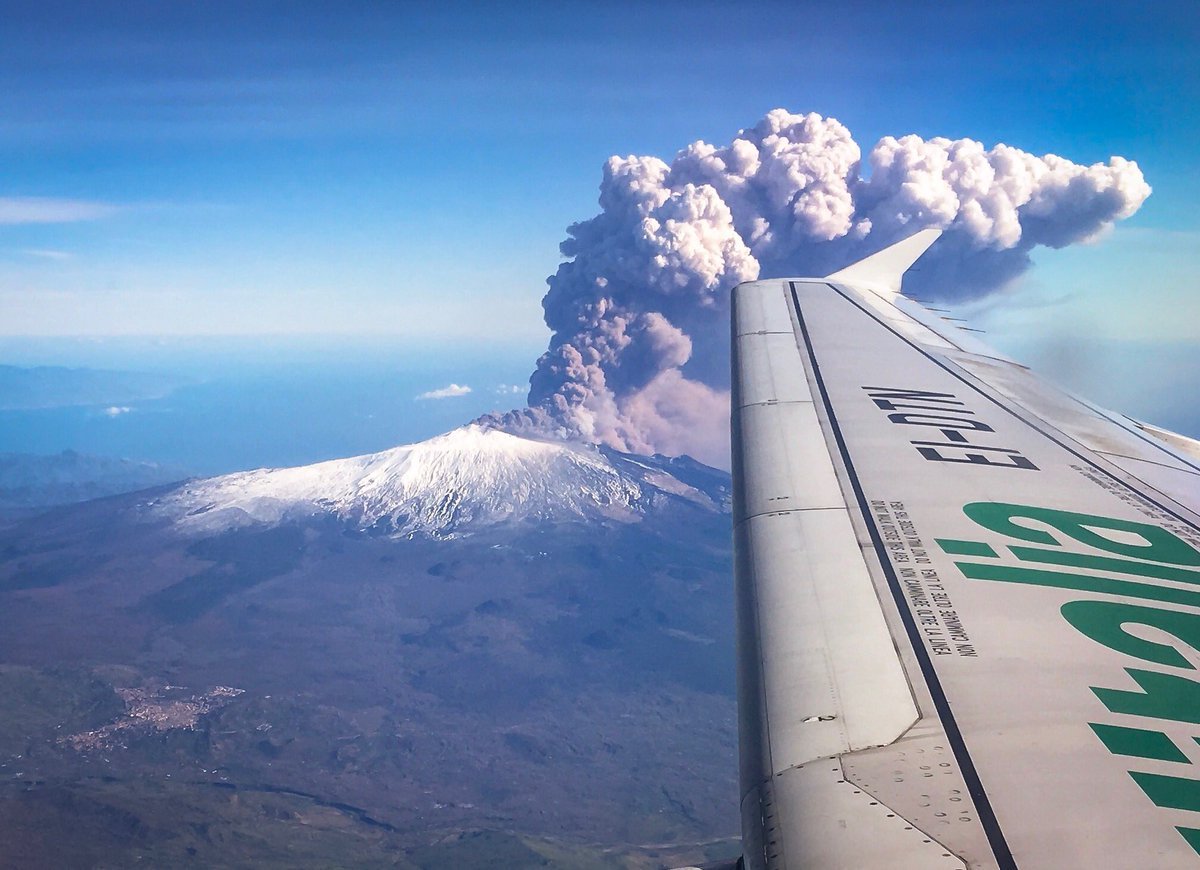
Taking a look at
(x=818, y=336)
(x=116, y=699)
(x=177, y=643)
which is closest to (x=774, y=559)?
(x=818, y=336)

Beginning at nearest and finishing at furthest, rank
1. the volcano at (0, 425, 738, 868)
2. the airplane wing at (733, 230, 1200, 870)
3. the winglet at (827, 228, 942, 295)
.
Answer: the airplane wing at (733, 230, 1200, 870) → the winglet at (827, 228, 942, 295) → the volcano at (0, 425, 738, 868)

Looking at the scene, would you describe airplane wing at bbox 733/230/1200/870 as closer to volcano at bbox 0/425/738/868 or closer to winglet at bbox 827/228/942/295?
winglet at bbox 827/228/942/295

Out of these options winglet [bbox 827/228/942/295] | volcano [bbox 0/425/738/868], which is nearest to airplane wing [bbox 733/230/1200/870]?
winglet [bbox 827/228/942/295]

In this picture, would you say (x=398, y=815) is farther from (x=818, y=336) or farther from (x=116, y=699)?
(x=818, y=336)

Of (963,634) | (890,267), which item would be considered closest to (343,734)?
(890,267)

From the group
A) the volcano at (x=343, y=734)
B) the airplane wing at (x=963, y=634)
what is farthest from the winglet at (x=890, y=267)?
the volcano at (x=343, y=734)

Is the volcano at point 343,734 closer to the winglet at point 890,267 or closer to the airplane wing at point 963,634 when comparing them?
the winglet at point 890,267

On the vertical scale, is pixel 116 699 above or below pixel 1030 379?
below
